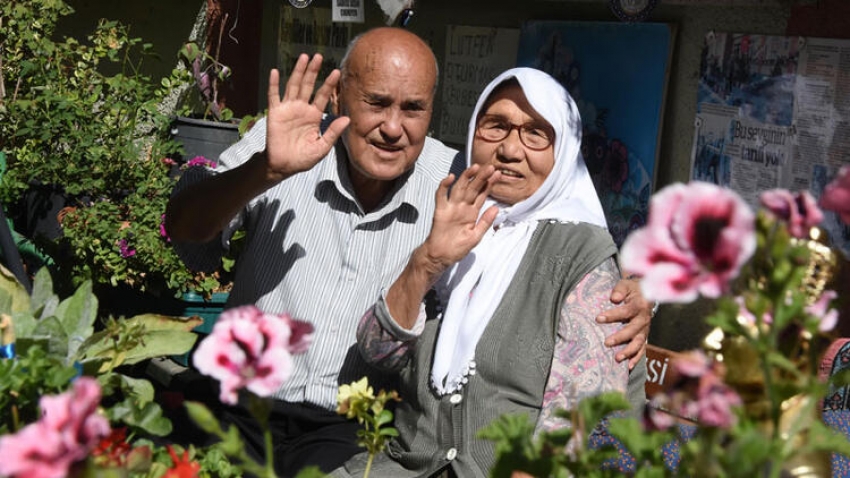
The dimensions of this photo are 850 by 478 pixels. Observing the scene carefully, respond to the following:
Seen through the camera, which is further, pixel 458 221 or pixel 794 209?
pixel 458 221

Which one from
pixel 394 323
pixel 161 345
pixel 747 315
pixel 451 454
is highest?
pixel 747 315

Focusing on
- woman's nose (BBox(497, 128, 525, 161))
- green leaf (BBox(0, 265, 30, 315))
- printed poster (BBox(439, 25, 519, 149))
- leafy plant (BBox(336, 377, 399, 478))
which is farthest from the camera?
printed poster (BBox(439, 25, 519, 149))

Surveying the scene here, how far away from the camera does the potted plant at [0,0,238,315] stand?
4.85 m

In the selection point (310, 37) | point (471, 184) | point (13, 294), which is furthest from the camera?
point (310, 37)

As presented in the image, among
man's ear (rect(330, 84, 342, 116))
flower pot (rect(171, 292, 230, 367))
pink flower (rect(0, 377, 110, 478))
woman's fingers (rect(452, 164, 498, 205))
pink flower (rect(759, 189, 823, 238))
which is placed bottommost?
flower pot (rect(171, 292, 230, 367))

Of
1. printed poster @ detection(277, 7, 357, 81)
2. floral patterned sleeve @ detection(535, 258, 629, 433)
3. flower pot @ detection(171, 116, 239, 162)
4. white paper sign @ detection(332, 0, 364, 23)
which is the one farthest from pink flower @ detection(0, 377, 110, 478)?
printed poster @ detection(277, 7, 357, 81)

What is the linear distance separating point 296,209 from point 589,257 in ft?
2.76

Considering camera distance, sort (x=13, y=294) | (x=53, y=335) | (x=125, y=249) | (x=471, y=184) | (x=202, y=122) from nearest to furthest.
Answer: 1. (x=53, y=335)
2. (x=13, y=294)
3. (x=471, y=184)
4. (x=125, y=249)
5. (x=202, y=122)

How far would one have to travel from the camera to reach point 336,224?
112 inches

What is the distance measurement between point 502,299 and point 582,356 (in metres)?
0.26

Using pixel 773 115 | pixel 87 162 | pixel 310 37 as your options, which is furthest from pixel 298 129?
pixel 310 37

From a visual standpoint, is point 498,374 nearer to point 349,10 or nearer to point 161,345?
point 161,345

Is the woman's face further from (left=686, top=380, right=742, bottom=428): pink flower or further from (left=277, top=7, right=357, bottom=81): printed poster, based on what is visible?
(left=277, top=7, right=357, bottom=81): printed poster

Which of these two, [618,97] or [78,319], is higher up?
[618,97]
